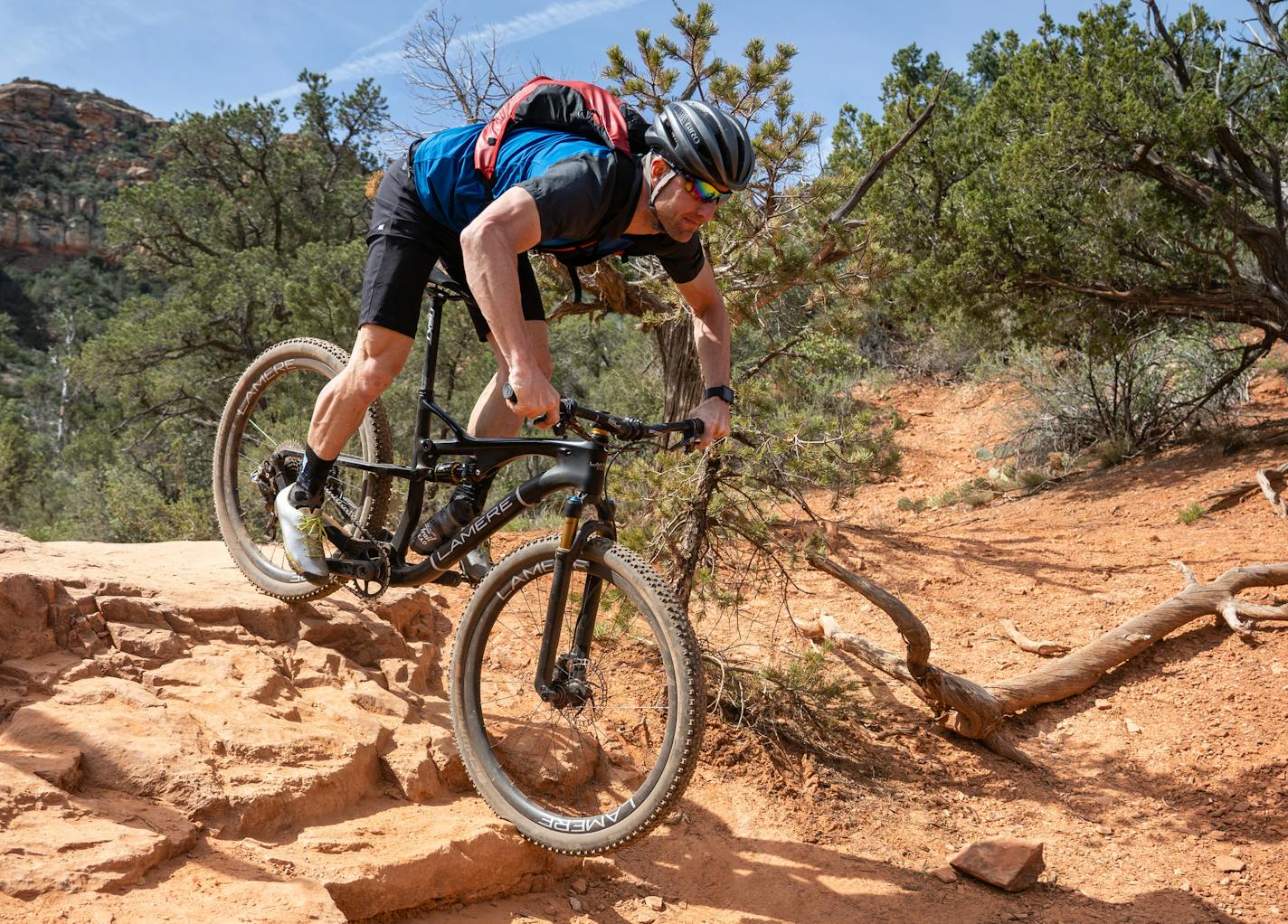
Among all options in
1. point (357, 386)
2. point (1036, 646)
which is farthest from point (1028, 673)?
point (357, 386)

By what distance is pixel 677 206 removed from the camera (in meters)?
2.67

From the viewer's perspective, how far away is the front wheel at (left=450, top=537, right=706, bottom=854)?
98.4 inches

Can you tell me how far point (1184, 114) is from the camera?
324 inches

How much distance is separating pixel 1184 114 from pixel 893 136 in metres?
2.47

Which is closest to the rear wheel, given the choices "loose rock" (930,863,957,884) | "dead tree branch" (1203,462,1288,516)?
"loose rock" (930,863,957,884)

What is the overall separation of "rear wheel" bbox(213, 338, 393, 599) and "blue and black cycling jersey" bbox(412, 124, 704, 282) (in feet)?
2.94

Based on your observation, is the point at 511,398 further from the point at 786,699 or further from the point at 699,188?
the point at 786,699

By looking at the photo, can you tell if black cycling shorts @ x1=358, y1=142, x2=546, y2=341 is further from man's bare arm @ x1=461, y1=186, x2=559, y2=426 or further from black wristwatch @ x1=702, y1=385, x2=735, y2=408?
black wristwatch @ x1=702, y1=385, x2=735, y2=408

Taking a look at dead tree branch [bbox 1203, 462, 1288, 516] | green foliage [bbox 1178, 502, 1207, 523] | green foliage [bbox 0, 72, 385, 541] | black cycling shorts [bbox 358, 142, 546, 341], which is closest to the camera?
black cycling shorts [bbox 358, 142, 546, 341]

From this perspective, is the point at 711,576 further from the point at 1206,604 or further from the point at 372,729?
the point at 1206,604

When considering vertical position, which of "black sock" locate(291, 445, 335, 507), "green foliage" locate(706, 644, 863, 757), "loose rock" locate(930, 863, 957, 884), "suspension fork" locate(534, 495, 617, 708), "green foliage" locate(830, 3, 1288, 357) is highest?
"green foliage" locate(830, 3, 1288, 357)

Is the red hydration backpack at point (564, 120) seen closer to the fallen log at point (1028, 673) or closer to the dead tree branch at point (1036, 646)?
the fallen log at point (1028, 673)

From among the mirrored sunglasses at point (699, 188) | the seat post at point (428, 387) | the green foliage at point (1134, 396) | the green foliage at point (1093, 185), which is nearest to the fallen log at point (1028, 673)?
the seat post at point (428, 387)

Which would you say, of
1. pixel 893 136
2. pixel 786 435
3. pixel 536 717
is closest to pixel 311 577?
pixel 536 717
